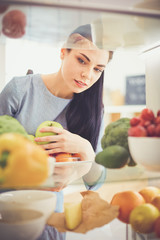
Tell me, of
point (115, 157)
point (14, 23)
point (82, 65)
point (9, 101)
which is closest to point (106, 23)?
point (14, 23)

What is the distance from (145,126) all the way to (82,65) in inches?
22.3

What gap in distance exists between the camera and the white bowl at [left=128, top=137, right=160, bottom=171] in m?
0.53

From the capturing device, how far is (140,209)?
0.56m

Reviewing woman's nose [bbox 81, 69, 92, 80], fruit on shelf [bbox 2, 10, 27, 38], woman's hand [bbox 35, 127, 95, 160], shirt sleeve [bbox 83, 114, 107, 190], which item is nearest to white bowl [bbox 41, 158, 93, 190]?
shirt sleeve [bbox 83, 114, 107, 190]

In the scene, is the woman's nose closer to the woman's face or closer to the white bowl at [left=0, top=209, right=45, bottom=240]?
the woman's face

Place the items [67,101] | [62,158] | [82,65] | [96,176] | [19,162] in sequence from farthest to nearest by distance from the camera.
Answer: [67,101] < [82,65] < [62,158] < [96,176] < [19,162]

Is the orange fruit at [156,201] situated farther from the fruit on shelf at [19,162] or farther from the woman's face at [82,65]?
the woman's face at [82,65]

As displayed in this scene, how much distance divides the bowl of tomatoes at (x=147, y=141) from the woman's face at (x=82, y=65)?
1.60 feet

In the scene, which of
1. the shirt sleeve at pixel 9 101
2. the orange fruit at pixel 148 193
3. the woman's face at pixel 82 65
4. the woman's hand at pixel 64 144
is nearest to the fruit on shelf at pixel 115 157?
the orange fruit at pixel 148 193

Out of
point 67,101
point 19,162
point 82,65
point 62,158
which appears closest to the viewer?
point 19,162

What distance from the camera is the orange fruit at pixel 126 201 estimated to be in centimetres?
59

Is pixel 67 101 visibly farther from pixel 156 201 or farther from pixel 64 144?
pixel 156 201

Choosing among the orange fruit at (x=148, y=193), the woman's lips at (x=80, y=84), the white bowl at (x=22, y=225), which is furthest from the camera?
the woman's lips at (x=80, y=84)

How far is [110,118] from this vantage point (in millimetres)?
3346
